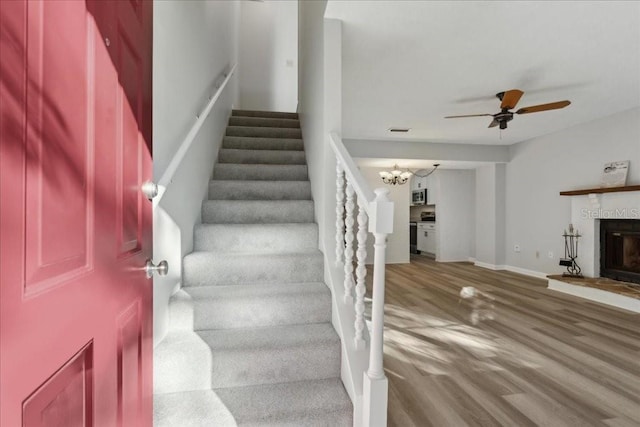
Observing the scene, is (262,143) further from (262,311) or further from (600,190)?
(600,190)

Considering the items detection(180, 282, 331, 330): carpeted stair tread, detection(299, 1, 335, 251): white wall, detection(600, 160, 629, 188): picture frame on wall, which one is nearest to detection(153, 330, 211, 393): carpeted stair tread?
detection(180, 282, 331, 330): carpeted stair tread

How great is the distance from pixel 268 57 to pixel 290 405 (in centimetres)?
624

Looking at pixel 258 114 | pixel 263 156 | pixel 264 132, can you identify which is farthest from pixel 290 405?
pixel 258 114

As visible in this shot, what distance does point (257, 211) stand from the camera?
8.39 feet

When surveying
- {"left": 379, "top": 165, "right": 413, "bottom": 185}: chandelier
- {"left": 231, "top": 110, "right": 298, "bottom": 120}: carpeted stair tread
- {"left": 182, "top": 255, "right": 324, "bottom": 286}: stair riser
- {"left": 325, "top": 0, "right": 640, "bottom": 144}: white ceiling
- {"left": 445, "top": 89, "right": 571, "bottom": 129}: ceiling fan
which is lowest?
{"left": 182, "top": 255, "right": 324, "bottom": 286}: stair riser

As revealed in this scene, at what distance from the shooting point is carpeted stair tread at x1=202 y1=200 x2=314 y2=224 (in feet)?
8.30

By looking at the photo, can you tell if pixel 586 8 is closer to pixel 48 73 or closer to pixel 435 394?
pixel 435 394

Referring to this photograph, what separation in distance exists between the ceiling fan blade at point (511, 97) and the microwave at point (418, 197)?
5094 millimetres

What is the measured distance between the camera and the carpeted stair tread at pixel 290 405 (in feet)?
4.54

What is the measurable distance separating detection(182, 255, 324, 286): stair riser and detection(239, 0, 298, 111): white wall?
4.68m

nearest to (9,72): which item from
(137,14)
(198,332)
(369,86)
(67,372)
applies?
(67,372)

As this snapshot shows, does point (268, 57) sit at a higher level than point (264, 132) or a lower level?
higher

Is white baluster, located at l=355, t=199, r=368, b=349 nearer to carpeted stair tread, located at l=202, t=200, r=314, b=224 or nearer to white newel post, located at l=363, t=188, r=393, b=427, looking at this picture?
white newel post, located at l=363, t=188, r=393, b=427

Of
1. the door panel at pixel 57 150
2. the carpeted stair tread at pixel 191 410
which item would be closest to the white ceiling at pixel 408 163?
the carpeted stair tread at pixel 191 410
